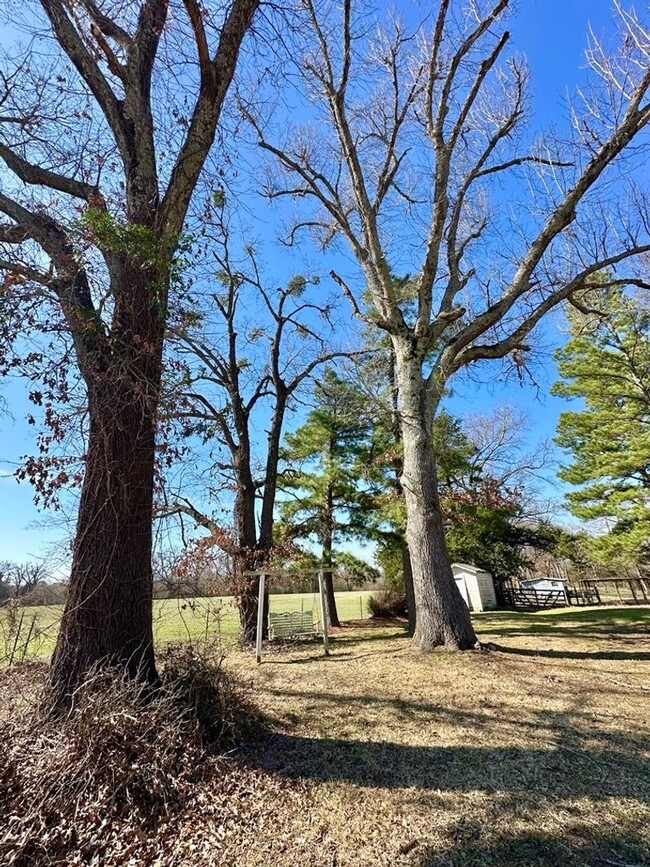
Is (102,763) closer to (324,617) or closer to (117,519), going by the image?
(117,519)

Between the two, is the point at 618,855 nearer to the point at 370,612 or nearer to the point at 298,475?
the point at 298,475

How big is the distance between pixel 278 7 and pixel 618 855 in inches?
294

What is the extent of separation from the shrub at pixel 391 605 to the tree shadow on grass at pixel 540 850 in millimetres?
14386

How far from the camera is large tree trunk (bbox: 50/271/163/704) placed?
10.3 ft

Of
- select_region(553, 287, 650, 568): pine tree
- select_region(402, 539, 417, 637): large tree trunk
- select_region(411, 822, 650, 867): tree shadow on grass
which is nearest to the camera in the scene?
select_region(411, 822, 650, 867): tree shadow on grass

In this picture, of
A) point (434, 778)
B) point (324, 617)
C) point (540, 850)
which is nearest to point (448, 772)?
point (434, 778)

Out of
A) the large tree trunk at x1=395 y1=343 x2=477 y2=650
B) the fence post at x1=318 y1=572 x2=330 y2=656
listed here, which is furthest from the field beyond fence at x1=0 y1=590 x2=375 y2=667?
the large tree trunk at x1=395 y1=343 x2=477 y2=650

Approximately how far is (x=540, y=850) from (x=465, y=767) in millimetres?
937

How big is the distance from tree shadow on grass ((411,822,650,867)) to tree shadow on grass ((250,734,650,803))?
18.2 inches

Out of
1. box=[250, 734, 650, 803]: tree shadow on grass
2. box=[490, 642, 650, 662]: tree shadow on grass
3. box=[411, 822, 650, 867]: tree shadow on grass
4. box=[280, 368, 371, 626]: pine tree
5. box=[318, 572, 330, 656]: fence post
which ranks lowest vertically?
box=[411, 822, 650, 867]: tree shadow on grass

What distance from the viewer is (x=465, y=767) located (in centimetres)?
304

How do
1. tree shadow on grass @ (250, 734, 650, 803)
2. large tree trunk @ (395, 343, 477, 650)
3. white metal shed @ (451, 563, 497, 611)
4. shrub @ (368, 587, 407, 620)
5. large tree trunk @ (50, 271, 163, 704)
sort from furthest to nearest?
white metal shed @ (451, 563, 497, 611) → shrub @ (368, 587, 407, 620) → large tree trunk @ (395, 343, 477, 650) → large tree trunk @ (50, 271, 163, 704) → tree shadow on grass @ (250, 734, 650, 803)

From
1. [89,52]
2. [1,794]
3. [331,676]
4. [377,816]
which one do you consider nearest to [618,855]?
[377,816]

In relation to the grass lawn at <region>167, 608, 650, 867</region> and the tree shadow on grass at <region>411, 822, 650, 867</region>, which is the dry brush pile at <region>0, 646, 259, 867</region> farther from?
the tree shadow on grass at <region>411, 822, 650, 867</region>
